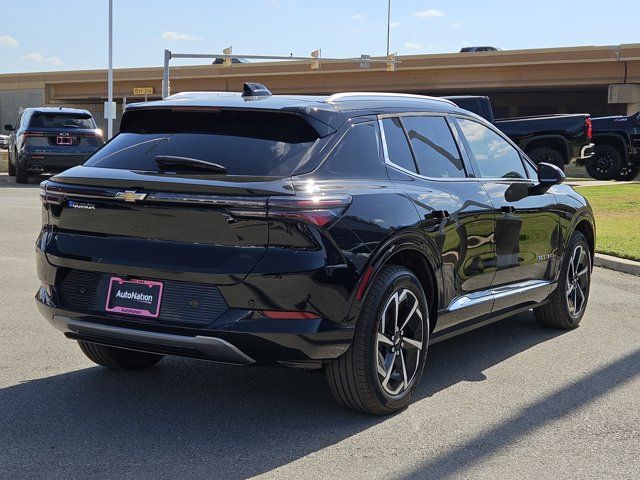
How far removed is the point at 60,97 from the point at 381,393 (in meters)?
78.9

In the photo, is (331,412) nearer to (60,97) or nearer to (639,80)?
(639,80)

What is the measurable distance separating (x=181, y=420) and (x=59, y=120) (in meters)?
20.8

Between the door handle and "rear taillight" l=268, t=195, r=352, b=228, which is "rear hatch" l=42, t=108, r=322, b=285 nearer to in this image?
"rear taillight" l=268, t=195, r=352, b=228

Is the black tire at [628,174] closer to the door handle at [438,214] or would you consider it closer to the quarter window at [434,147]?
the quarter window at [434,147]

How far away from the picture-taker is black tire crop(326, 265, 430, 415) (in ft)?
16.3

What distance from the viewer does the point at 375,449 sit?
4.67 metres

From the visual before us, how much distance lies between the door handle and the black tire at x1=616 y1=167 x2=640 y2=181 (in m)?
22.1

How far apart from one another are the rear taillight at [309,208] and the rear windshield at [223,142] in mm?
257

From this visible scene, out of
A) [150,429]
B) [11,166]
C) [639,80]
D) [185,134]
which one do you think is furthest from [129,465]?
[639,80]

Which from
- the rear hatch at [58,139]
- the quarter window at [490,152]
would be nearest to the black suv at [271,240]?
the quarter window at [490,152]

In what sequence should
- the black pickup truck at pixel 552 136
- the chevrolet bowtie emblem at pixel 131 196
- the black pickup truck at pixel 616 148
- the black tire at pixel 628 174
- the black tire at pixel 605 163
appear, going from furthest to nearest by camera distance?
the black tire at pixel 628 174 → the black tire at pixel 605 163 → the black pickup truck at pixel 616 148 → the black pickup truck at pixel 552 136 → the chevrolet bowtie emblem at pixel 131 196

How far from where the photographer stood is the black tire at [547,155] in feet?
76.6

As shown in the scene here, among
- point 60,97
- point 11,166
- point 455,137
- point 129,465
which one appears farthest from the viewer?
point 60,97

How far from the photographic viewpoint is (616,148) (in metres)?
26.2
